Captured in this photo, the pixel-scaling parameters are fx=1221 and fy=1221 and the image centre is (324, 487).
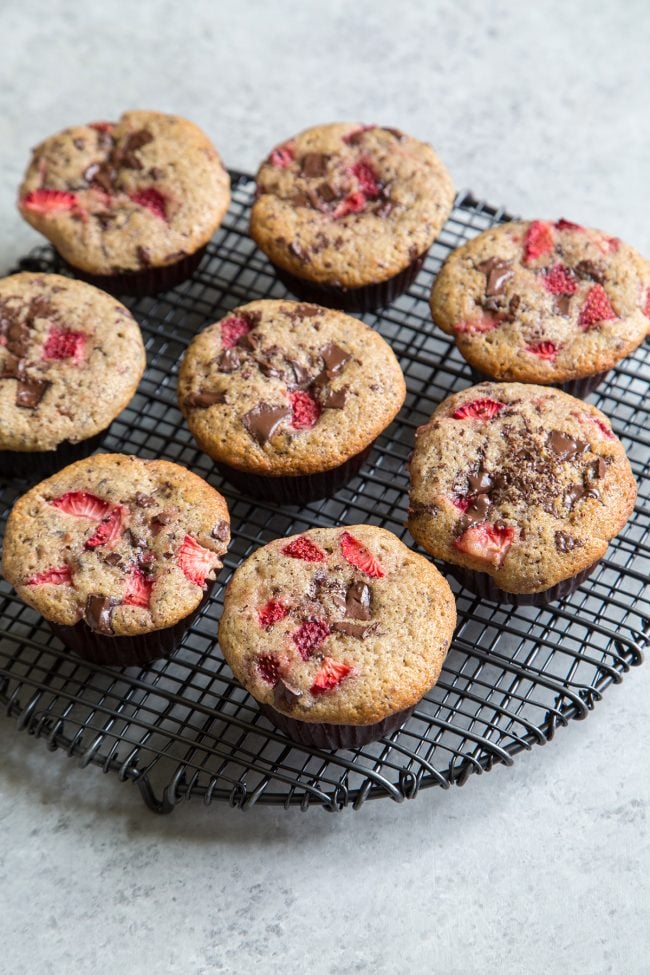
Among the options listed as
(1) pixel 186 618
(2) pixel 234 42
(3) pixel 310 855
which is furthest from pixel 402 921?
(2) pixel 234 42

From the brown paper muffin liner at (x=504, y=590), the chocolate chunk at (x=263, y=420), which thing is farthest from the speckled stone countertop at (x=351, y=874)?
the chocolate chunk at (x=263, y=420)

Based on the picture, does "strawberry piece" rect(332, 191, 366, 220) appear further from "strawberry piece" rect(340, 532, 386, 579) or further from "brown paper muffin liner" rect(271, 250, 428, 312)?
"strawberry piece" rect(340, 532, 386, 579)

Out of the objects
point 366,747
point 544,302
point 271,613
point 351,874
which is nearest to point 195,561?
point 271,613

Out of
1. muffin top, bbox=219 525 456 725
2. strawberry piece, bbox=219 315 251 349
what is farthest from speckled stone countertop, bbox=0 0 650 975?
strawberry piece, bbox=219 315 251 349

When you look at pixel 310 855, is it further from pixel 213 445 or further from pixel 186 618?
pixel 213 445

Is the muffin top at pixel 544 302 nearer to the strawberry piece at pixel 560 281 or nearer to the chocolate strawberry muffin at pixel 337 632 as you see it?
the strawberry piece at pixel 560 281
